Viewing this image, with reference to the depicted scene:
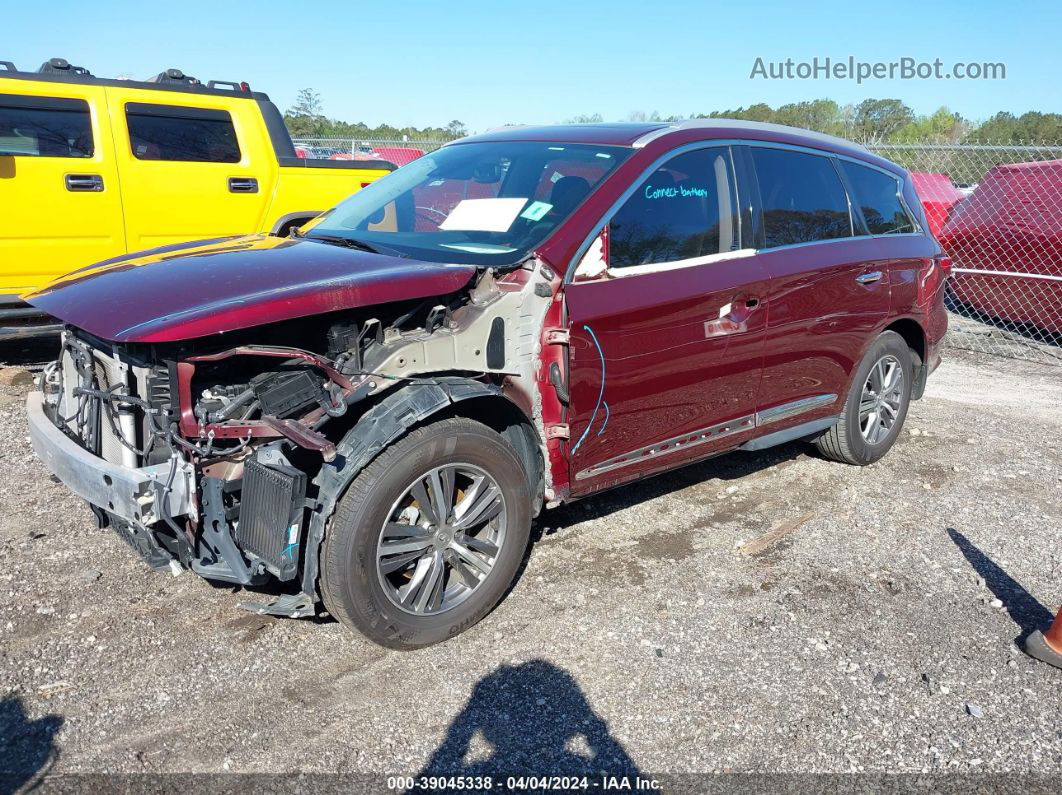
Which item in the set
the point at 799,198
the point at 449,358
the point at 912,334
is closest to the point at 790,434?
the point at 799,198

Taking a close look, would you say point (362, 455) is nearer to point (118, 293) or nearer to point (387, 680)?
point (387, 680)

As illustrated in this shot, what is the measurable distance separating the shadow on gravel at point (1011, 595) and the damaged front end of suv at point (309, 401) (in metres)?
2.08

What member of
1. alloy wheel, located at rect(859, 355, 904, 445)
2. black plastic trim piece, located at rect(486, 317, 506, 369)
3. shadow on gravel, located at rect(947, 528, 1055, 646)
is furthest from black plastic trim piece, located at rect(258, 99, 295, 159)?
shadow on gravel, located at rect(947, 528, 1055, 646)

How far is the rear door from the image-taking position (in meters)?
4.25

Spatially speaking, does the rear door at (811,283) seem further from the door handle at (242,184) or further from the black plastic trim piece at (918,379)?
the door handle at (242,184)

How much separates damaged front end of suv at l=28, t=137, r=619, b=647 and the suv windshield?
24mm

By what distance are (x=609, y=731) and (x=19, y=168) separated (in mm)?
5987

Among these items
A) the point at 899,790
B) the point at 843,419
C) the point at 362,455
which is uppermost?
the point at 362,455

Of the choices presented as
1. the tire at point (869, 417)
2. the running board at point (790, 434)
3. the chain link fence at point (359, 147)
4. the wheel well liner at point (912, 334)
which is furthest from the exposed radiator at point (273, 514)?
the chain link fence at point (359, 147)

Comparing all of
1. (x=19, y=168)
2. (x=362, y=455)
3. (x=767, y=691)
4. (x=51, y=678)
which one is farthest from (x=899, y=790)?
(x=19, y=168)

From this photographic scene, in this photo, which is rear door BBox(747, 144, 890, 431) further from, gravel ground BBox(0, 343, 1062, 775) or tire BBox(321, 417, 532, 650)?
tire BBox(321, 417, 532, 650)

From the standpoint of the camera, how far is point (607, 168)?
12.2 ft

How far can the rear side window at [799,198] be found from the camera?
425cm

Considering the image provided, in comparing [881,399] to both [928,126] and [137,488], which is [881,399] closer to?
[137,488]
